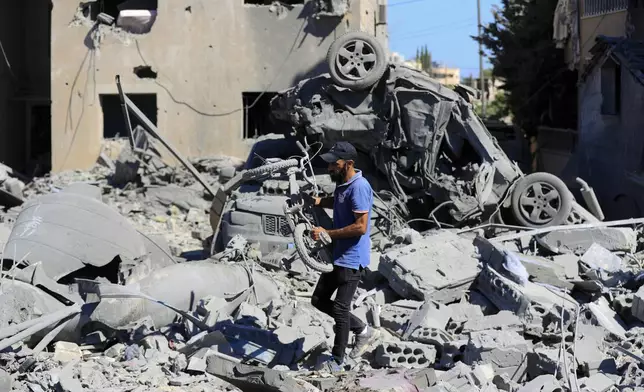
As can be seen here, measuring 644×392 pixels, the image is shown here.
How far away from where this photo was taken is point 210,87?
741 inches

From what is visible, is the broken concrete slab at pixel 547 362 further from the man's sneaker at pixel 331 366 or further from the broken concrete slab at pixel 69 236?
the broken concrete slab at pixel 69 236

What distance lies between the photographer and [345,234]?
572 cm

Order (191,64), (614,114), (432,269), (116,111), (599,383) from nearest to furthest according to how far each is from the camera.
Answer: (599,383) < (432,269) < (614,114) < (191,64) < (116,111)

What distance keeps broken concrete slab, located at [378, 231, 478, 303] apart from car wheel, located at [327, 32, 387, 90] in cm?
282

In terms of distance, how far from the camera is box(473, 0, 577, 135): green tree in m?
23.6

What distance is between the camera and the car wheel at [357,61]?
34.7 feet

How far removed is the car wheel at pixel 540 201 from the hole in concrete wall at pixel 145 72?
11.1 metres

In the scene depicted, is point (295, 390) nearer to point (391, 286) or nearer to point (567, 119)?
point (391, 286)

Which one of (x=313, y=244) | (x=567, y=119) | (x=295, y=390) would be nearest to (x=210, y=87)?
(x=567, y=119)

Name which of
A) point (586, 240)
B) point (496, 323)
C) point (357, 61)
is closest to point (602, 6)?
point (357, 61)

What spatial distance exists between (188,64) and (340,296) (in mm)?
13960

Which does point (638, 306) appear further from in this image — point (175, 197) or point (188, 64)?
point (188, 64)

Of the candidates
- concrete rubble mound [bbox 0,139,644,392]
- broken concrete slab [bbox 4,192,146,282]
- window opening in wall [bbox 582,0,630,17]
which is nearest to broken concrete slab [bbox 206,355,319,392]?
concrete rubble mound [bbox 0,139,644,392]

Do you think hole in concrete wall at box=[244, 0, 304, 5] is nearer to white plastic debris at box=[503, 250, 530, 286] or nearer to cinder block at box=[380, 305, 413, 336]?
white plastic debris at box=[503, 250, 530, 286]
